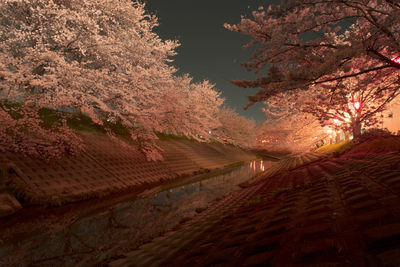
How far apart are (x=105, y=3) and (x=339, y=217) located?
49.4 feet

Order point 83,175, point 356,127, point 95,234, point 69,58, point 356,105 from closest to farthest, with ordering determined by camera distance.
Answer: point 95,234, point 83,175, point 356,127, point 356,105, point 69,58

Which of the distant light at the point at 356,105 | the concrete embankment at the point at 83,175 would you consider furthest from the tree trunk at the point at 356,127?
the concrete embankment at the point at 83,175

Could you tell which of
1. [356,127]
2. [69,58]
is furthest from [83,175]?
[356,127]

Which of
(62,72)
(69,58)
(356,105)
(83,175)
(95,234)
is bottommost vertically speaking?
(95,234)

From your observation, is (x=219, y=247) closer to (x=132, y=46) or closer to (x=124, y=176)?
(x=124, y=176)

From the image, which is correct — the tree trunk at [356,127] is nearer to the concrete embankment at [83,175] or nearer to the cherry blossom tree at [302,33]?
the cherry blossom tree at [302,33]

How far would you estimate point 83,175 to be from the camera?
28.1 feet

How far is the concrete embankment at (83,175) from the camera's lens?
20.8ft

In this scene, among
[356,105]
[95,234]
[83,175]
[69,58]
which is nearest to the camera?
[95,234]

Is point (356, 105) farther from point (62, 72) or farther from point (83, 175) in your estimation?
point (62, 72)

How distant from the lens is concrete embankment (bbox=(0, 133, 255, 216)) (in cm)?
634

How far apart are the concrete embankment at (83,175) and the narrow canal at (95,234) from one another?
4.73 ft

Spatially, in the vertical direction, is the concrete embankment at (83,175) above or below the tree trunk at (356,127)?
below

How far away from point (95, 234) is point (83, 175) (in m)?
4.58
